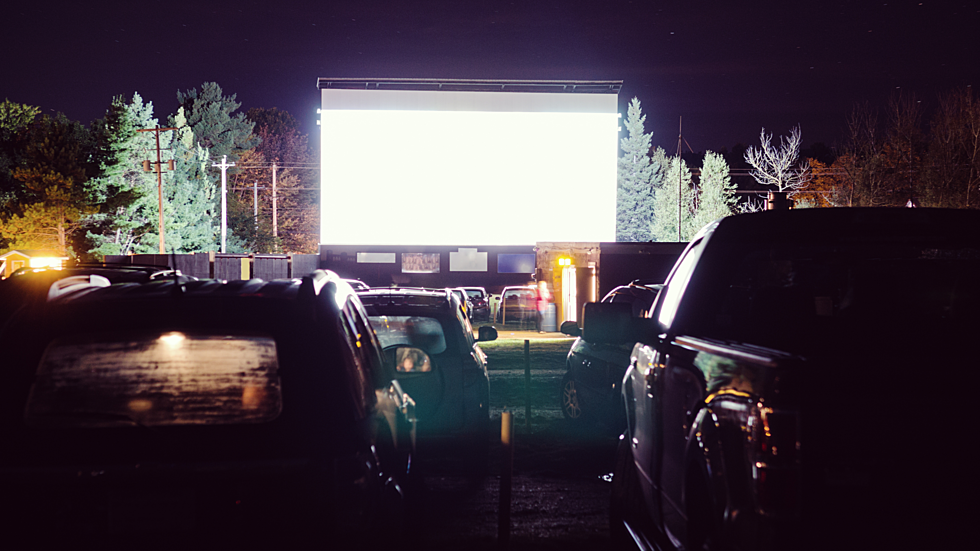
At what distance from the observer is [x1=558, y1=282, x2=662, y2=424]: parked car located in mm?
8928

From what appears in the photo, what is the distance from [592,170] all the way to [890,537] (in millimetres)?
48118

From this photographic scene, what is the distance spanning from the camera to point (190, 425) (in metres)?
2.93

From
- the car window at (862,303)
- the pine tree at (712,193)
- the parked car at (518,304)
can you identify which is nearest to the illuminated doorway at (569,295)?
the parked car at (518,304)

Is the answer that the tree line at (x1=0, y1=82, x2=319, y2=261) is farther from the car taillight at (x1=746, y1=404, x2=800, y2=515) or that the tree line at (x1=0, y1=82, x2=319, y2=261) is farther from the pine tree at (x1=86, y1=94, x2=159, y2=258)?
the car taillight at (x1=746, y1=404, x2=800, y2=515)

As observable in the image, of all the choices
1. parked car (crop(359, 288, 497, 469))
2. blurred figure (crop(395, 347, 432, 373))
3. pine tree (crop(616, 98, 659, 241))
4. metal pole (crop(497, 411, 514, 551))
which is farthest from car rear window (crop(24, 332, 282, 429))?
pine tree (crop(616, 98, 659, 241))

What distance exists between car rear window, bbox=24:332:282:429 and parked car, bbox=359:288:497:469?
3974mm

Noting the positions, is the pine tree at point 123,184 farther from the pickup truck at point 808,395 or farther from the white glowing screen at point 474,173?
the pickup truck at point 808,395

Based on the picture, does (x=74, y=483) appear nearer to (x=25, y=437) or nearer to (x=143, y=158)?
(x=25, y=437)

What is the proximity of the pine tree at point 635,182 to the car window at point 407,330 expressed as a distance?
91.2 meters

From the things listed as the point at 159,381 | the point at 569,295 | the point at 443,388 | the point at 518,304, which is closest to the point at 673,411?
the point at 159,381

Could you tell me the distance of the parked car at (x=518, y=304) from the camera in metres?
34.9

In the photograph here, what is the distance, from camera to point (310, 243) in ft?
328

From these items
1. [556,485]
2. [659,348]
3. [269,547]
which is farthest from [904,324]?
[556,485]

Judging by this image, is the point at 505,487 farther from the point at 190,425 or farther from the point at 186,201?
the point at 186,201
